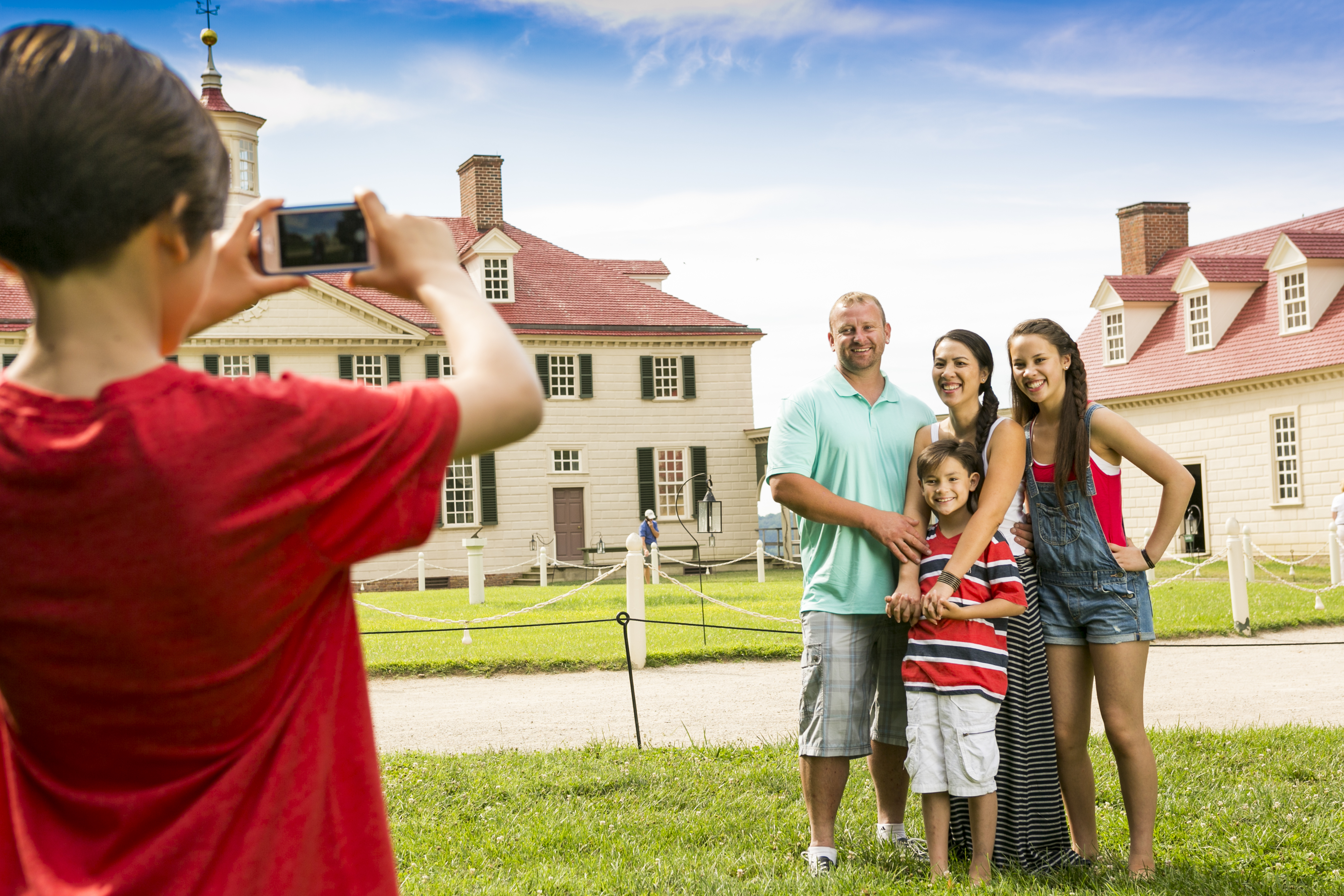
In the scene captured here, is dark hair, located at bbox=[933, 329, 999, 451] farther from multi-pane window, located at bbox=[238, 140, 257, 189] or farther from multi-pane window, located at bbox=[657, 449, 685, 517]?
multi-pane window, located at bbox=[238, 140, 257, 189]

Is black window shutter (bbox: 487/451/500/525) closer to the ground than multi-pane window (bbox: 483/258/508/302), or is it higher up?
closer to the ground

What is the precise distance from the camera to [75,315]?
110cm

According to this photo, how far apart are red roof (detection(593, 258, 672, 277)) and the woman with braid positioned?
101 feet

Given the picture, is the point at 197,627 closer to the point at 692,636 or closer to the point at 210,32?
the point at 692,636

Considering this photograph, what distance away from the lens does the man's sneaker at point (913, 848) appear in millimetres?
4961

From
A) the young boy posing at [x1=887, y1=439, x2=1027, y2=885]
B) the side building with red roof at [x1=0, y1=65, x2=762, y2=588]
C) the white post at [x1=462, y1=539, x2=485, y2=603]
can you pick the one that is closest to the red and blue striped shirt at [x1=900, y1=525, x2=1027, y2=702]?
the young boy posing at [x1=887, y1=439, x2=1027, y2=885]

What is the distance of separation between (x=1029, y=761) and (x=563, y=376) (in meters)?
27.5

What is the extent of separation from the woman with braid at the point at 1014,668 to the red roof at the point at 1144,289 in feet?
90.5

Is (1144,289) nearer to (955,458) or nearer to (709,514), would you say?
(709,514)

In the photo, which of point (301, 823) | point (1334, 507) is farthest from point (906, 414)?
point (1334, 507)

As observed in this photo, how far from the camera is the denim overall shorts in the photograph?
179 inches

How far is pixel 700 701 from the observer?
31.8 ft

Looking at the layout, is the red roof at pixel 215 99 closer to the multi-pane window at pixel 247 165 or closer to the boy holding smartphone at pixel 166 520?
the multi-pane window at pixel 247 165

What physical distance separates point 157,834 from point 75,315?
0.53 m
